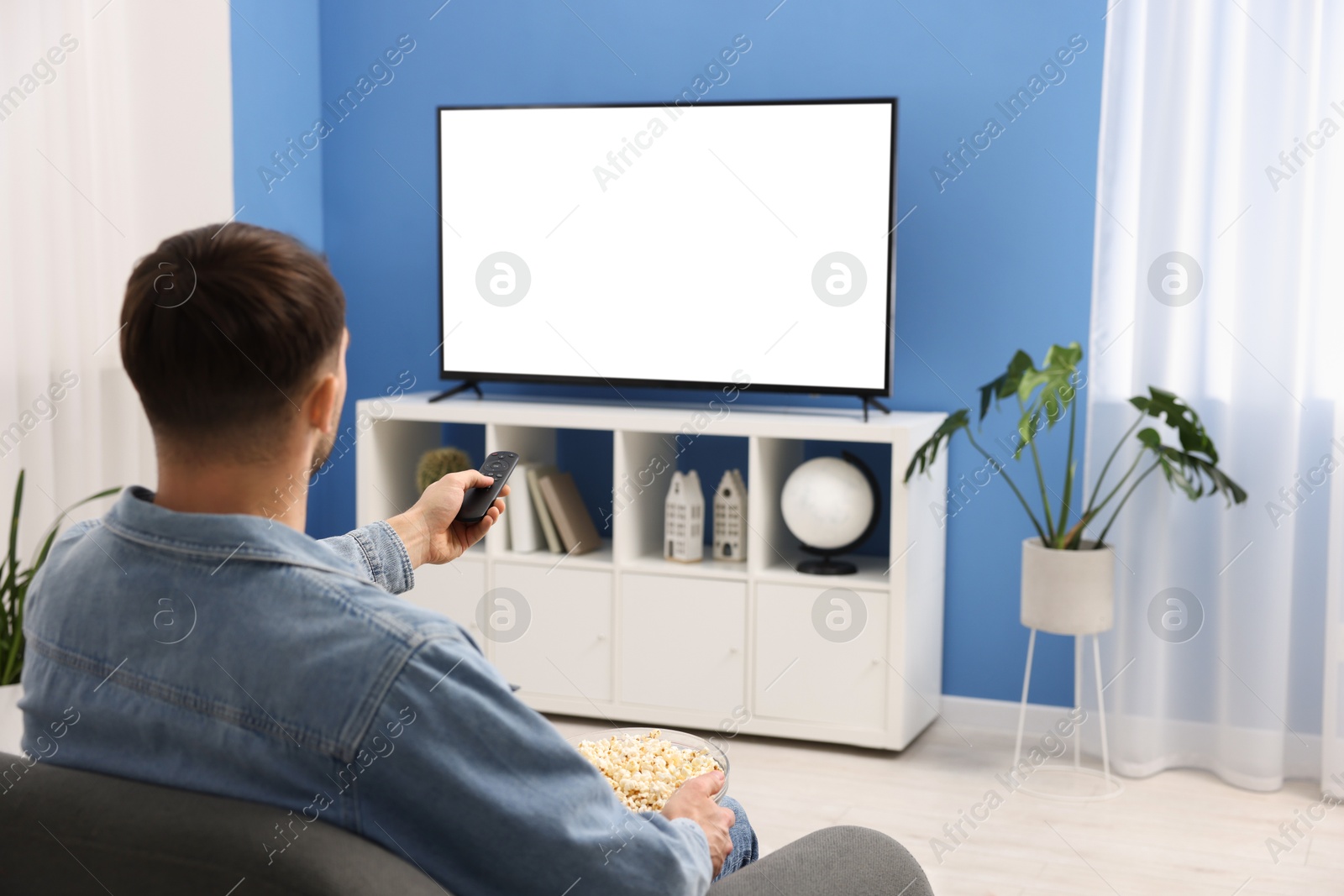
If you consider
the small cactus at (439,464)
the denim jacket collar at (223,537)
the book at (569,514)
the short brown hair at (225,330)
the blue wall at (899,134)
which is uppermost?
the blue wall at (899,134)

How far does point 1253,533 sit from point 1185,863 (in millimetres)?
819

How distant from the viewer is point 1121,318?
3.01m

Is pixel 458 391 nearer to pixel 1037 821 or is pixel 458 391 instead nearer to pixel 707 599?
pixel 707 599

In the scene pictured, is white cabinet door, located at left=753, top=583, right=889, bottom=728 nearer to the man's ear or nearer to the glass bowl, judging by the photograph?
the glass bowl

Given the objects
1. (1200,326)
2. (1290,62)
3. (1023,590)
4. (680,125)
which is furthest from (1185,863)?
(680,125)

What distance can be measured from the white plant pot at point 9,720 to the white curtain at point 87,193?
0.70 m

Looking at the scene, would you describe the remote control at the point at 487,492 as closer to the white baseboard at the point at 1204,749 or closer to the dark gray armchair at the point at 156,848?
the dark gray armchair at the point at 156,848

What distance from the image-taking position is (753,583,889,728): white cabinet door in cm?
303

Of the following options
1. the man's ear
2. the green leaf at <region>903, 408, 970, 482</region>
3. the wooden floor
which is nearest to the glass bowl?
the man's ear

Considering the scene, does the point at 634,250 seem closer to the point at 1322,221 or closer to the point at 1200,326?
the point at 1200,326

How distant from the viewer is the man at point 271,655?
836 millimetres

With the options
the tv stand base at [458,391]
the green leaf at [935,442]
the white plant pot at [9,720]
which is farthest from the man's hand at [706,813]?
the tv stand base at [458,391]

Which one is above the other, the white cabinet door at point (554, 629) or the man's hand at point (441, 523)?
the man's hand at point (441, 523)

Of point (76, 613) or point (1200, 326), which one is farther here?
point (1200, 326)
